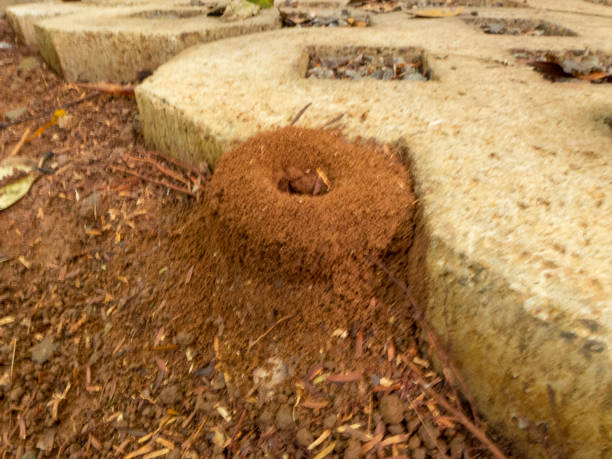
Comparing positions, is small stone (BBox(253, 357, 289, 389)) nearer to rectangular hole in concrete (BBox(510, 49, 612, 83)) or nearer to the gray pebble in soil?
the gray pebble in soil

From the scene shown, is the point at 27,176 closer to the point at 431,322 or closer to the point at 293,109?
the point at 293,109

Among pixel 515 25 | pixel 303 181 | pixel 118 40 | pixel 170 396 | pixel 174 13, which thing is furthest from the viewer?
pixel 174 13

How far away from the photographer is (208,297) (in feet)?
3.61

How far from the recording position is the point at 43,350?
3.65ft

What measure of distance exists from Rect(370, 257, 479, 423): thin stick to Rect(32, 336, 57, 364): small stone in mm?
894

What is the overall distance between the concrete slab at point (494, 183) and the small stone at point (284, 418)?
0.38 m

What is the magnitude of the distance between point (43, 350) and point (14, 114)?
1296mm

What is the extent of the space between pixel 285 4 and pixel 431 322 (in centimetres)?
250

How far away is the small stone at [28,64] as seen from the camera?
2246mm

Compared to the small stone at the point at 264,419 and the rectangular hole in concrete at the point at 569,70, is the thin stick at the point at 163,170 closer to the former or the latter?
the small stone at the point at 264,419

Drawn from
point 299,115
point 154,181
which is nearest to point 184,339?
point 154,181

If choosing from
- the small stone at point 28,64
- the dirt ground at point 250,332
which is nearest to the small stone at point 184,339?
the dirt ground at point 250,332

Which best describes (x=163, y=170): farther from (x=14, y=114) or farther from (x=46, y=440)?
(x=14, y=114)

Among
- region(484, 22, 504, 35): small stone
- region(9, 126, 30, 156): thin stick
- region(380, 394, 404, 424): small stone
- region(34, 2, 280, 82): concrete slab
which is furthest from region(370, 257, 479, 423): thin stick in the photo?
region(484, 22, 504, 35): small stone
